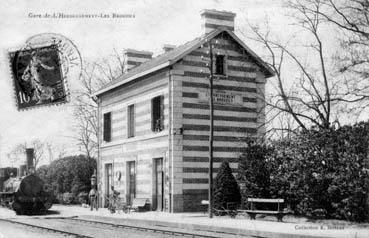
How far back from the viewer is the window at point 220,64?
2477 centimetres

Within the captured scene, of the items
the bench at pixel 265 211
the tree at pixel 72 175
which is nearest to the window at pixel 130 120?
the bench at pixel 265 211

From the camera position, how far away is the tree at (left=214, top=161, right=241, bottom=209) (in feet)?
70.8

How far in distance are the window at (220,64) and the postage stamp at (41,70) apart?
827cm

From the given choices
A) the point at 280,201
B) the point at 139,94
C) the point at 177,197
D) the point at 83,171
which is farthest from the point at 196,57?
the point at 83,171

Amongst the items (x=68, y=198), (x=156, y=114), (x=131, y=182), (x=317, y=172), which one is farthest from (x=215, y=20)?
(x=68, y=198)

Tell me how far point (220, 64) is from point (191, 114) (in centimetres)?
255

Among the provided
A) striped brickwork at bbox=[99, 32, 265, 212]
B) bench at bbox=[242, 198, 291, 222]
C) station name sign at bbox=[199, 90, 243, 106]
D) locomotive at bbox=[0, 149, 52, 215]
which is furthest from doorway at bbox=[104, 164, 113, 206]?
bench at bbox=[242, 198, 291, 222]

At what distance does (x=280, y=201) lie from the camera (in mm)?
18500

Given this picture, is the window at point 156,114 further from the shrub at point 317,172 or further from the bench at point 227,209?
the bench at point 227,209

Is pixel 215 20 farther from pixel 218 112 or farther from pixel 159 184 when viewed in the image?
pixel 159 184

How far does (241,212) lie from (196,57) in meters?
6.85

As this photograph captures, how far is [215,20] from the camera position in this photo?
83.1ft

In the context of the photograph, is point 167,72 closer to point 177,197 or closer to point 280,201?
point 177,197

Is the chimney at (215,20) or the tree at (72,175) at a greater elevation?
the chimney at (215,20)
